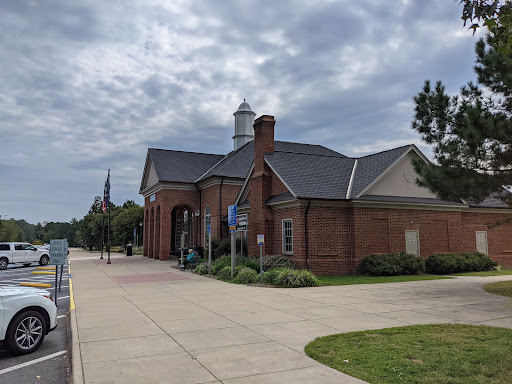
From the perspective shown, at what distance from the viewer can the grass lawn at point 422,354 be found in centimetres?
507

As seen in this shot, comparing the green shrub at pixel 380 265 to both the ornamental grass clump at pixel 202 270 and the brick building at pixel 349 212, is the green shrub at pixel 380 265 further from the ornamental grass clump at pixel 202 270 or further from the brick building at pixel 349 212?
the ornamental grass clump at pixel 202 270

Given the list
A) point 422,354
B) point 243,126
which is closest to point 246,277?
point 422,354

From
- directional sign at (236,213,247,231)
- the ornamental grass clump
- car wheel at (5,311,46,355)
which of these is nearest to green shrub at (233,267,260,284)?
directional sign at (236,213,247,231)

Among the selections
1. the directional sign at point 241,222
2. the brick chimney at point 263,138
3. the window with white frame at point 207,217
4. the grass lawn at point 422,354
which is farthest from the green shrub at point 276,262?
the window with white frame at point 207,217

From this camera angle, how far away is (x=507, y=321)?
336 inches

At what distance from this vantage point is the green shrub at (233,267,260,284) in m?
16.6

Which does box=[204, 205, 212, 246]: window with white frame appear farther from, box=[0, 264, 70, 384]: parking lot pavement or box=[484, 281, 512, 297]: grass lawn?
box=[0, 264, 70, 384]: parking lot pavement

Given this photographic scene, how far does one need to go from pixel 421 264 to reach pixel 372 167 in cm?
582

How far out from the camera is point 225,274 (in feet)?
60.2

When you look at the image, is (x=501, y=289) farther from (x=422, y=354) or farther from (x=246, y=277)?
(x=422, y=354)

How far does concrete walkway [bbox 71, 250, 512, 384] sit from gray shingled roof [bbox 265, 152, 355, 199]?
5977 millimetres

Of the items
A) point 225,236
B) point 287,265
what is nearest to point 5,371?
point 287,265

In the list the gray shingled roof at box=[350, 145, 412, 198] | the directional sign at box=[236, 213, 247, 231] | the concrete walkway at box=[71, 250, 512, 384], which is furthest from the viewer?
the gray shingled roof at box=[350, 145, 412, 198]

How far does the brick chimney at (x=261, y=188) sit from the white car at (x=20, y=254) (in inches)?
698
